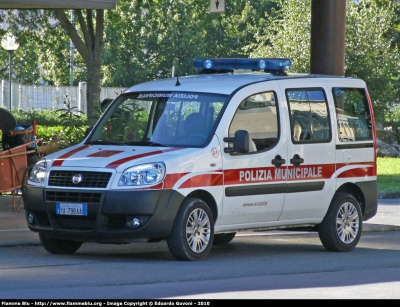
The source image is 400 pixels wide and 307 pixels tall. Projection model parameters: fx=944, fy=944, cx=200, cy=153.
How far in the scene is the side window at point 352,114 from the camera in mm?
11602

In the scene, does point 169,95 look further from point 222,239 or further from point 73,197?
point 222,239

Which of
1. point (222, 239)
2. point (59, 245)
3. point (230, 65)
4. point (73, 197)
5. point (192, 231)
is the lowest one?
point (222, 239)

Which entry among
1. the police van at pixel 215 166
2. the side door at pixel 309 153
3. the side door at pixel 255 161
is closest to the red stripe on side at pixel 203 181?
the police van at pixel 215 166

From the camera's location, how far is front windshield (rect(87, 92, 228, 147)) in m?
10.2

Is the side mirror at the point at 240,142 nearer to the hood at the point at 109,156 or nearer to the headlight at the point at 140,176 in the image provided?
the hood at the point at 109,156

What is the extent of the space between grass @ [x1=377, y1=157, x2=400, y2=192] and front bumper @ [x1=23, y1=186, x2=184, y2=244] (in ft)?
38.6

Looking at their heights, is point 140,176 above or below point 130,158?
below

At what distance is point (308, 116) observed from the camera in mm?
11180

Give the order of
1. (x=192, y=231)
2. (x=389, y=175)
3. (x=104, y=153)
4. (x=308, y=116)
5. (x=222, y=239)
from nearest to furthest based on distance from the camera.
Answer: (x=192, y=231)
(x=104, y=153)
(x=308, y=116)
(x=222, y=239)
(x=389, y=175)

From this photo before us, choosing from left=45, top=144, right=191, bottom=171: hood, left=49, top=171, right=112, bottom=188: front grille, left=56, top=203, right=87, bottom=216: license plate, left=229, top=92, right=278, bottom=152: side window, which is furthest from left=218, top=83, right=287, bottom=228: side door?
left=56, top=203, right=87, bottom=216: license plate

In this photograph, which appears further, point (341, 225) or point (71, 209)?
point (341, 225)

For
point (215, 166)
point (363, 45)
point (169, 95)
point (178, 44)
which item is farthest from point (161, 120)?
point (178, 44)

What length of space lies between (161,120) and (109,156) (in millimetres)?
933

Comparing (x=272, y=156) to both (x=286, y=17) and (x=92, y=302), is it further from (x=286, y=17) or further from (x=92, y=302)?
(x=286, y=17)
